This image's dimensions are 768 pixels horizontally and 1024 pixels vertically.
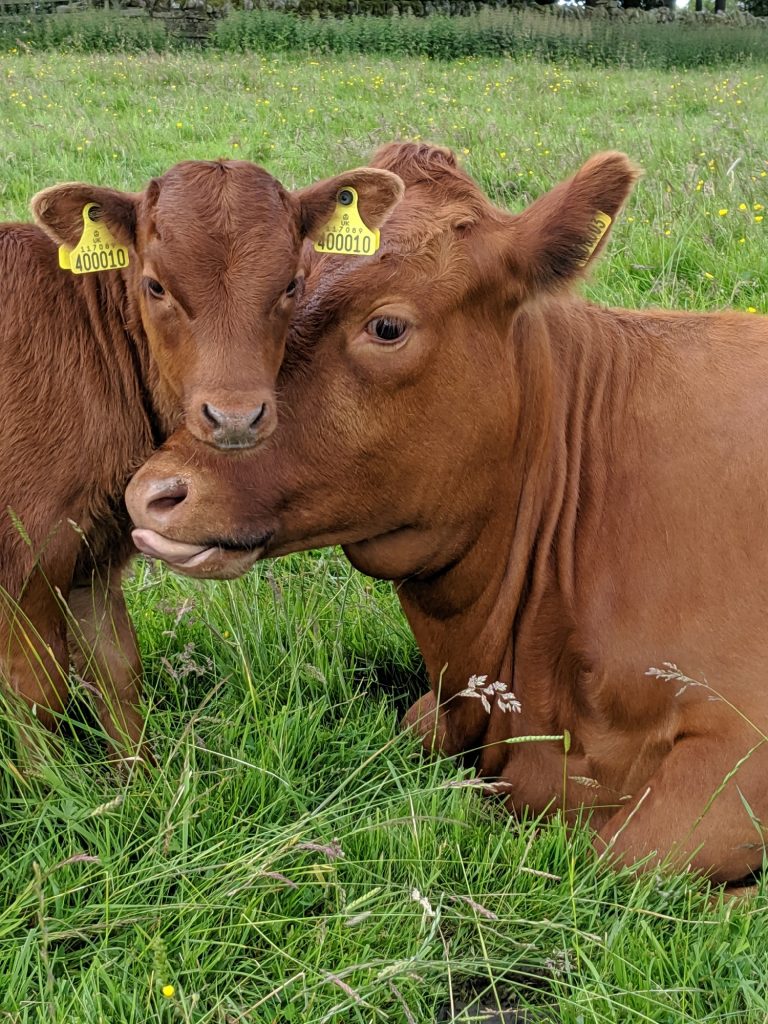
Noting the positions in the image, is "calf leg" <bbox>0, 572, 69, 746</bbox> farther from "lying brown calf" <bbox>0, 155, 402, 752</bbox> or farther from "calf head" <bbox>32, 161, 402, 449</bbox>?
"calf head" <bbox>32, 161, 402, 449</bbox>

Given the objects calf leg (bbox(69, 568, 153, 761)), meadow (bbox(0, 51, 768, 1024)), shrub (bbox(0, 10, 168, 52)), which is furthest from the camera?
shrub (bbox(0, 10, 168, 52))

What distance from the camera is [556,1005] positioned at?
7.95ft

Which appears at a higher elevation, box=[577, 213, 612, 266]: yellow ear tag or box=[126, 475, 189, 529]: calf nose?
box=[577, 213, 612, 266]: yellow ear tag

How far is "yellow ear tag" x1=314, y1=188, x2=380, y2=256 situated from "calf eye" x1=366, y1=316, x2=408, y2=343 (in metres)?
0.19

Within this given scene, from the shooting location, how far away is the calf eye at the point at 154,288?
2918mm

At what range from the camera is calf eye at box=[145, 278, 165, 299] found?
9.57ft

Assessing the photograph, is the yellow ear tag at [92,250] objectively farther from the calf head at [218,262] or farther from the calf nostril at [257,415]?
the calf nostril at [257,415]

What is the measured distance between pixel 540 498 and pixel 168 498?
1102mm

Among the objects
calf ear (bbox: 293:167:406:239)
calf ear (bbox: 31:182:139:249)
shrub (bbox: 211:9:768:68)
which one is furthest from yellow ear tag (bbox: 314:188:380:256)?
shrub (bbox: 211:9:768:68)

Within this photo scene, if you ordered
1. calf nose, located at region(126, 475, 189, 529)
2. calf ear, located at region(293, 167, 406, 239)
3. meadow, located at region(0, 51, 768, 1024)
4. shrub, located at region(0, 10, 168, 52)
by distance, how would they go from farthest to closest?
shrub, located at region(0, 10, 168, 52) → calf ear, located at region(293, 167, 406, 239) → calf nose, located at region(126, 475, 189, 529) → meadow, located at region(0, 51, 768, 1024)

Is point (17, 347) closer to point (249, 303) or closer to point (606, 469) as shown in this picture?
point (249, 303)

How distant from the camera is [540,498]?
318 centimetres

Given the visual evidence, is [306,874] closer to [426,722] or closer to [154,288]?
[426,722]

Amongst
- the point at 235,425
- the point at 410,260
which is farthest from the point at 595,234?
the point at 235,425
